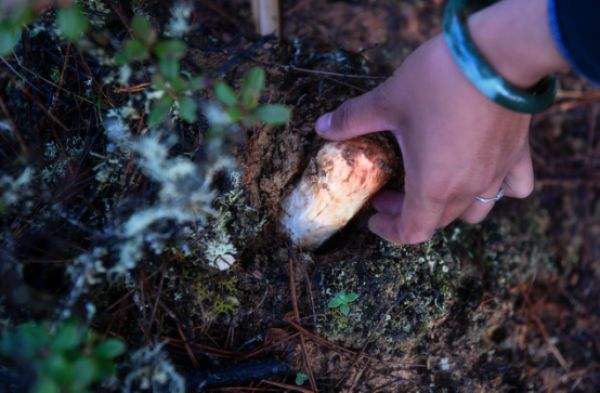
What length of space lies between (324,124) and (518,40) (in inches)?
31.2

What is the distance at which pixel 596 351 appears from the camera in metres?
2.85

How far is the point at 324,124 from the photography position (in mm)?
1967

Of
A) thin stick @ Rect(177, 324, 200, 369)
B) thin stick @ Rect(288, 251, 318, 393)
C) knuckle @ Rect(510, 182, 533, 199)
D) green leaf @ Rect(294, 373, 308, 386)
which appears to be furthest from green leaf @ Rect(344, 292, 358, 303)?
knuckle @ Rect(510, 182, 533, 199)

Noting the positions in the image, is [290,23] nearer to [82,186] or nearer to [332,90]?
[332,90]

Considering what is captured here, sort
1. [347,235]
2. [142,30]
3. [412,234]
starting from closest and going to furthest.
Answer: [142,30] < [412,234] < [347,235]

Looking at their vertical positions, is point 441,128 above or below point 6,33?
below

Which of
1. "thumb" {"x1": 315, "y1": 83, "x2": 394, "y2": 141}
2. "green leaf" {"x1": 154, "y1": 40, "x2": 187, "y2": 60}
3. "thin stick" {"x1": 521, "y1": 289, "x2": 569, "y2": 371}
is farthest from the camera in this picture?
"thin stick" {"x1": 521, "y1": 289, "x2": 569, "y2": 371}

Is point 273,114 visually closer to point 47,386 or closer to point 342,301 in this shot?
point 342,301

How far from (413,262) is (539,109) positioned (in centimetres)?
87

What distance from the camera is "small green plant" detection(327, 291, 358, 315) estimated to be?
1.99 meters

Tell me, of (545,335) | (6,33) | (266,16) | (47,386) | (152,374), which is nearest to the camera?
(47,386)

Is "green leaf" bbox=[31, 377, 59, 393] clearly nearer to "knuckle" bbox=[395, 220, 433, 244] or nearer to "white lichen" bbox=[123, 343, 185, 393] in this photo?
"white lichen" bbox=[123, 343, 185, 393]

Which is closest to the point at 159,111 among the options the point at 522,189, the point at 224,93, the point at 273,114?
the point at 224,93

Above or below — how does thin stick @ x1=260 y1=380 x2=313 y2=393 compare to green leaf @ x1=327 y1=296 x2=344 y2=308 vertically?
below
